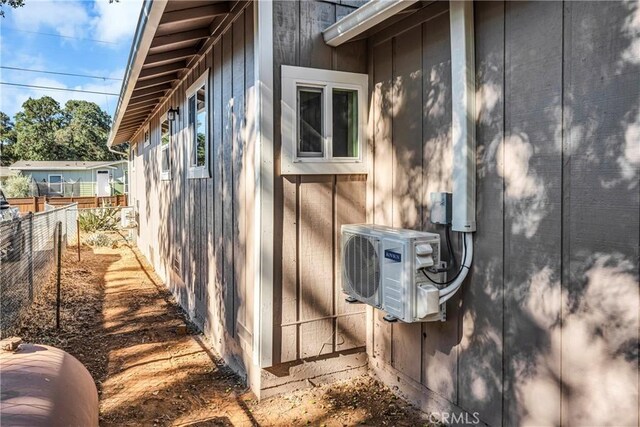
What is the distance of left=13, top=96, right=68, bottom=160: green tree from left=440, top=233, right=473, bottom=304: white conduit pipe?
44747 mm

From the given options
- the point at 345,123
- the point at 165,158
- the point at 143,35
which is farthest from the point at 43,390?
the point at 165,158

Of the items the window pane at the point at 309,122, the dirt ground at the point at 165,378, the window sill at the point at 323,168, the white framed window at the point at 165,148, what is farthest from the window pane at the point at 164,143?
the window sill at the point at 323,168

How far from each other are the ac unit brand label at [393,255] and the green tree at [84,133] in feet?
142

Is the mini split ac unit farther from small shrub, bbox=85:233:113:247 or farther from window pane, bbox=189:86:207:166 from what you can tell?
small shrub, bbox=85:233:113:247

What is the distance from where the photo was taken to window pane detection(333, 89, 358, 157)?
3.55m

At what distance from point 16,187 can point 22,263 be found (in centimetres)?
2146

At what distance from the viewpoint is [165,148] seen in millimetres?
7609

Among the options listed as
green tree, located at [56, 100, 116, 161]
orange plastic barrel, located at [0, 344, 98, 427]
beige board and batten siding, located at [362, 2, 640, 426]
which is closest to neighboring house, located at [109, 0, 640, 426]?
beige board and batten siding, located at [362, 2, 640, 426]

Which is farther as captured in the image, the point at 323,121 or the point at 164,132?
the point at 164,132

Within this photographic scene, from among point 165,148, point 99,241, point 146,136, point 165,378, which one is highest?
point 146,136

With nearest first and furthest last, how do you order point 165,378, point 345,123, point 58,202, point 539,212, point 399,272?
1. point 539,212
2. point 399,272
3. point 345,123
4. point 165,378
5. point 58,202

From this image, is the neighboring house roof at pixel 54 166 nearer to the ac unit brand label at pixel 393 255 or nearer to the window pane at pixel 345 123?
the window pane at pixel 345 123

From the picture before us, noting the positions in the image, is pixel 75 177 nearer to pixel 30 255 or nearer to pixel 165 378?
pixel 30 255

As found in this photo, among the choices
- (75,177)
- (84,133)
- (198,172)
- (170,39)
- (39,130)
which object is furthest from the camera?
(84,133)
